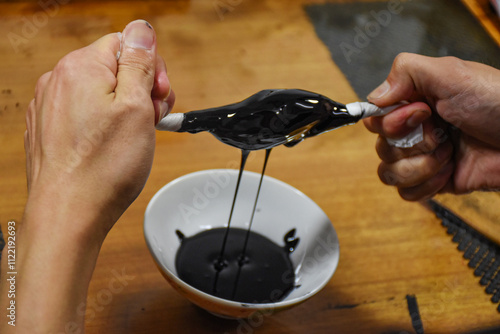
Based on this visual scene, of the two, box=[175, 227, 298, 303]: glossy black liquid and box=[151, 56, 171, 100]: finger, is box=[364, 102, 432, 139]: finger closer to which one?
box=[175, 227, 298, 303]: glossy black liquid

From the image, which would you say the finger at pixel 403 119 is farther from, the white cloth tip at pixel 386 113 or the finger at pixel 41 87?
the finger at pixel 41 87

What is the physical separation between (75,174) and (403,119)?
1.59 feet

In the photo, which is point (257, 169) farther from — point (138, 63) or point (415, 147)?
point (138, 63)

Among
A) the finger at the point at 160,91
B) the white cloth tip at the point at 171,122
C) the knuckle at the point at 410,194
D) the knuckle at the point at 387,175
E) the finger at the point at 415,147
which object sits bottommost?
the knuckle at the point at 410,194

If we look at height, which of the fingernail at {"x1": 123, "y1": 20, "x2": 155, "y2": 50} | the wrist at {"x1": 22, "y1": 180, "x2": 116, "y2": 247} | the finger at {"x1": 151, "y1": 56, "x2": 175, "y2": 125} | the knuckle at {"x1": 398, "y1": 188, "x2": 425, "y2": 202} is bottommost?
the knuckle at {"x1": 398, "y1": 188, "x2": 425, "y2": 202}

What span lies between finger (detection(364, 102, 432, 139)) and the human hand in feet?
1.26

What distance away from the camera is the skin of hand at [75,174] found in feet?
1.83

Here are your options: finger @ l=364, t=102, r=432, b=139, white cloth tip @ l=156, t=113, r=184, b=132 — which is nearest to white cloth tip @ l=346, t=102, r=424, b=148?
finger @ l=364, t=102, r=432, b=139

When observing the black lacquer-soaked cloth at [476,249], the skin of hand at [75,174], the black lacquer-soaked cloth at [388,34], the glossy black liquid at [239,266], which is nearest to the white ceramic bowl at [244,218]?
the glossy black liquid at [239,266]

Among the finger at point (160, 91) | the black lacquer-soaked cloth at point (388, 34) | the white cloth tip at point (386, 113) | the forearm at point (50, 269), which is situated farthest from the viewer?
the black lacquer-soaked cloth at point (388, 34)

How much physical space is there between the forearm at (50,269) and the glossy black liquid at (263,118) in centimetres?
20

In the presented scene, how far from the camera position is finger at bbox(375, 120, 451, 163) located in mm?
894

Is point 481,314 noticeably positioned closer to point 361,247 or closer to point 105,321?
point 361,247

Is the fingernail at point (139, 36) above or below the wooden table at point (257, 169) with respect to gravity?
above
